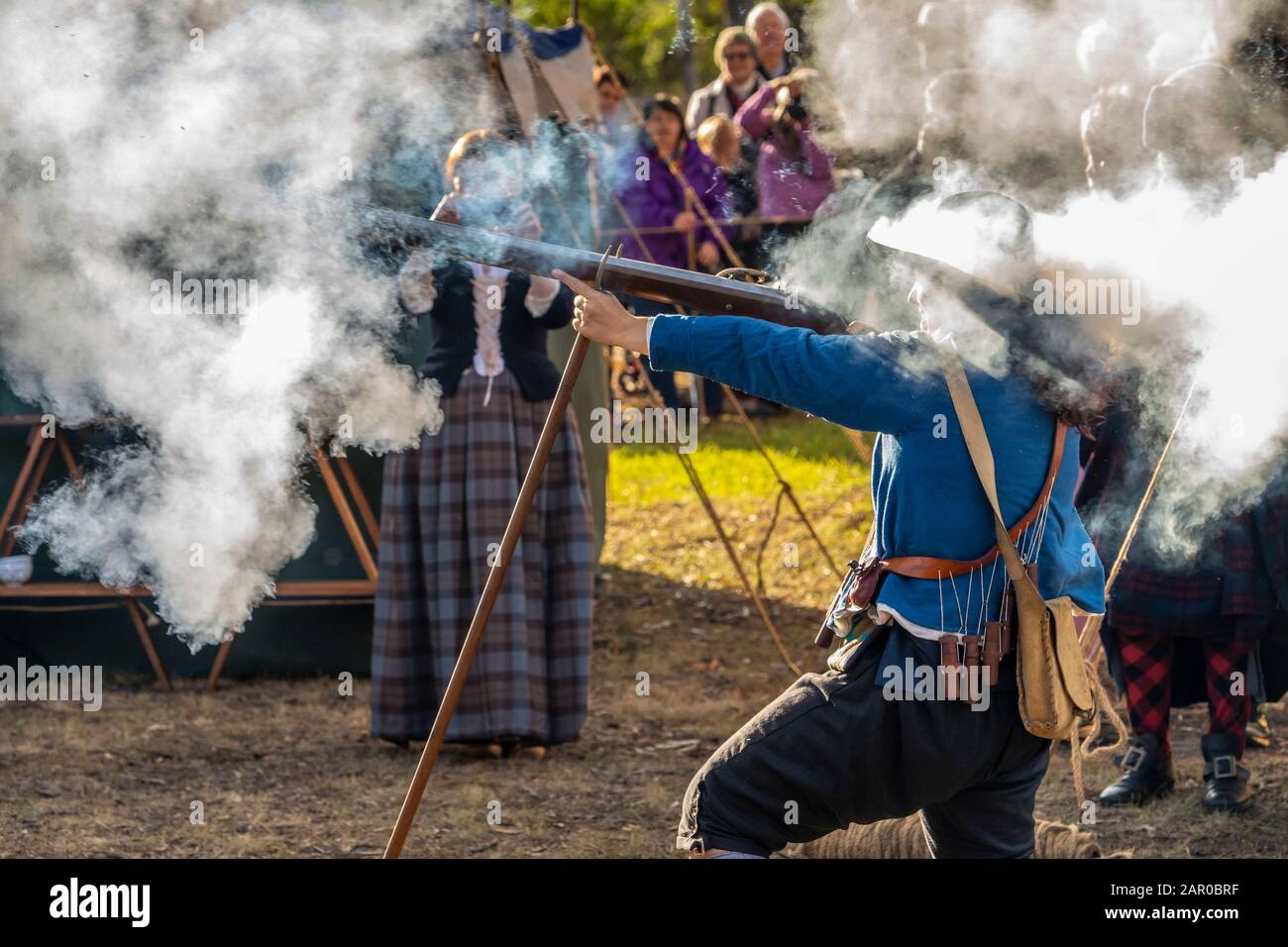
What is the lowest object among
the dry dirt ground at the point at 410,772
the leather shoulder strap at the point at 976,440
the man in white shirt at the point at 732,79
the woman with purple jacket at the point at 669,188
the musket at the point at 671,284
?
the dry dirt ground at the point at 410,772

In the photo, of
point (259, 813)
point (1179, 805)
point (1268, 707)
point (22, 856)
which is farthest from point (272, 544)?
point (1268, 707)

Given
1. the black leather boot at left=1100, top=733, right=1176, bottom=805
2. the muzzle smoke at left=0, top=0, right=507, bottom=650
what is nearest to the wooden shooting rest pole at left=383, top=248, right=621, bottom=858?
the muzzle smoke at left=0, top=0, right=507, bottom=650

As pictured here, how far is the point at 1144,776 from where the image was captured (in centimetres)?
549

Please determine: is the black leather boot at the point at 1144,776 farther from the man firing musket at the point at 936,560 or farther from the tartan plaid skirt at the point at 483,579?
the man firing musket at the point at 936,560

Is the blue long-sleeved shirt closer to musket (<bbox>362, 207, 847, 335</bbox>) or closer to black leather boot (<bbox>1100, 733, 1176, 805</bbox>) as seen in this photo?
musket (<bbox>362, 207, 847, 335</bbox>)

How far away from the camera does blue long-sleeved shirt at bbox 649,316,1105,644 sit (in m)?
3.31

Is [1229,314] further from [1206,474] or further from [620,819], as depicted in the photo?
[620,819]

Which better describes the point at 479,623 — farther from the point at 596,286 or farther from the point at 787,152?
the point at 787,152

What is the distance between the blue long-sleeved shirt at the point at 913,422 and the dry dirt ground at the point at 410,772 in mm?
1926

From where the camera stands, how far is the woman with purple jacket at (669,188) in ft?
31.3

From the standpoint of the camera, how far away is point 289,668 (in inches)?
282

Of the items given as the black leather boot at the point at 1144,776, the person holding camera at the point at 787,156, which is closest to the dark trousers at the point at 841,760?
the black leather boot at the point at 1144,776

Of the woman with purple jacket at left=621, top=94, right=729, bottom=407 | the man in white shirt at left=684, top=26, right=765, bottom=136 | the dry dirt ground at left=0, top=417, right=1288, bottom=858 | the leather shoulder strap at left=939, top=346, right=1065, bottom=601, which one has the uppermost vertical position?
the man in white shirt at left=684, top=26, right=765, bottom=136

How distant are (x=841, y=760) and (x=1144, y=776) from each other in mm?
2581
